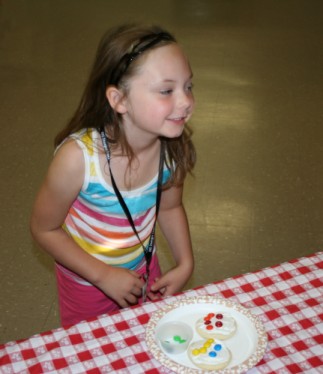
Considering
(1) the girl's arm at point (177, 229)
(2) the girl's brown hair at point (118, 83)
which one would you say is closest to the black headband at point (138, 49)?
(2) the girl's brown hair at point (118, 83)

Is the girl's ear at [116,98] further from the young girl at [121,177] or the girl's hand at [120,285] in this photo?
the girl's hand at [120,285]

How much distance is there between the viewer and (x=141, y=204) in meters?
1.53

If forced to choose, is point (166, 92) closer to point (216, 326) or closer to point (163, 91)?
point (163, 91)

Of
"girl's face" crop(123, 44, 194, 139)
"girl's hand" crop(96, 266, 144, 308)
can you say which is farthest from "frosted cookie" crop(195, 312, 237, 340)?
"girl's face" crop(123, 44, 194, 139)

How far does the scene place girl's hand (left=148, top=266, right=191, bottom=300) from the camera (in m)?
1.50

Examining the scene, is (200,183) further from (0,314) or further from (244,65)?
(244,65)

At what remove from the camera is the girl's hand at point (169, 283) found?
1501 mm

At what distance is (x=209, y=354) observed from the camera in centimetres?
111

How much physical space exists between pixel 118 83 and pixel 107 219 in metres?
0.36

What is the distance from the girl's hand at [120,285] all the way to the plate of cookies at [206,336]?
238 millimetres

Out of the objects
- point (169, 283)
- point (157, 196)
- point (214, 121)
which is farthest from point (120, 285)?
point (214, 121)

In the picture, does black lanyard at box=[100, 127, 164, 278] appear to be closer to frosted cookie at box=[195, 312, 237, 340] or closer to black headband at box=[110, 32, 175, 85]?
black headband at box=[110, 32, 175, 85]

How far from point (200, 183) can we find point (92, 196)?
1.57 meters

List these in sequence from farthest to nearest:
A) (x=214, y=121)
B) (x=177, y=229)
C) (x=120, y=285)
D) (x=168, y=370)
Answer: (x=214, y=121) < (x=177, y=229) < (x=120, y=285) < (x=168, y=370)
